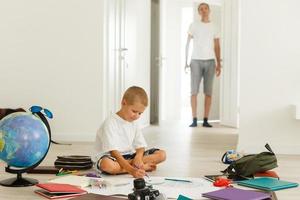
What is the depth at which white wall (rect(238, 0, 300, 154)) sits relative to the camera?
4.86m

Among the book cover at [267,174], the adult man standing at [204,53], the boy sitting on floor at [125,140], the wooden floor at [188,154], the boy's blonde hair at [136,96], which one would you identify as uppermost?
the adult man standing at [204,53]

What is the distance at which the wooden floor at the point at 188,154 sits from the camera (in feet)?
10.2

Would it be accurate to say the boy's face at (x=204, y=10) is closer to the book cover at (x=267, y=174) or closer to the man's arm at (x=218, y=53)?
the man's arm at (x=218, y=53)

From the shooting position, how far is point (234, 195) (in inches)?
107

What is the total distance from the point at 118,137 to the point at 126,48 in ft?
10.2

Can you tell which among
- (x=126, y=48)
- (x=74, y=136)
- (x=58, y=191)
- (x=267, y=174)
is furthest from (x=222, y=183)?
(x=126, y=48)

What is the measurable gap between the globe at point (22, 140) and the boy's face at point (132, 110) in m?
0.63

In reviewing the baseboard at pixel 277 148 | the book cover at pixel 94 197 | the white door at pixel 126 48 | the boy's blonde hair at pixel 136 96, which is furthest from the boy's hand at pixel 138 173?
the white door at pixel 126 48

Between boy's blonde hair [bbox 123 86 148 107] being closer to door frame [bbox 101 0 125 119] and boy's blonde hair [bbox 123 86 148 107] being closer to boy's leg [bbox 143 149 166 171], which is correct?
boy's leg [bbox 143 149 166 171]

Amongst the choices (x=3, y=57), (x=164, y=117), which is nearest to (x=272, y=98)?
(x=3, y=57)

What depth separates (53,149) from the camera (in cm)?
491

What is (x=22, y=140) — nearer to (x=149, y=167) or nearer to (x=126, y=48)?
(x=149, y=167)

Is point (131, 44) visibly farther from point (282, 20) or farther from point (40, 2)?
point (282, 20)

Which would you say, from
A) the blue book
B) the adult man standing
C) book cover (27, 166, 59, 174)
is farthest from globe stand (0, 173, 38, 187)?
the adult man standing
